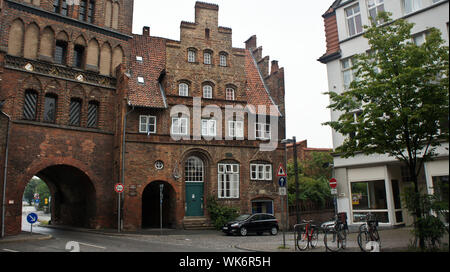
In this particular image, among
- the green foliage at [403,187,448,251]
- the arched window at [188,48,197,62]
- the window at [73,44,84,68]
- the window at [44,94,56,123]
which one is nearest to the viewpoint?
the green foliage at [403,187,448,251]

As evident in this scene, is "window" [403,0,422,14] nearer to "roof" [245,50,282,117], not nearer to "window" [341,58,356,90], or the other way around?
"window" [341,58,356,90]

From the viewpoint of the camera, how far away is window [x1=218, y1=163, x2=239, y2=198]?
28938mm

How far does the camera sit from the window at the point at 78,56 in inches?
1051

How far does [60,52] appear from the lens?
26.0 m

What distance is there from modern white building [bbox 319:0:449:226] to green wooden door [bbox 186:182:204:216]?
1062cm

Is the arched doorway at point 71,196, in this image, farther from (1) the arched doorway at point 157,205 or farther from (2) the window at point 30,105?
(1) the arched doorway at point 157,205

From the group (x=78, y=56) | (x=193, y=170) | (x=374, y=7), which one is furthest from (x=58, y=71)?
(x=374, y=7)

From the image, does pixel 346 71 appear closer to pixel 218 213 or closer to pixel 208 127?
pixel 208 127

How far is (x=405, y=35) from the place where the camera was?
13.5m

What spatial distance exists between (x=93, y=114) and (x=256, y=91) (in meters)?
14.4

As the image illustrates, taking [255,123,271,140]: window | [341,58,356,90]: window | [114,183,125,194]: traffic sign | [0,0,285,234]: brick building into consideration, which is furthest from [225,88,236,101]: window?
[114,183,125,194]: traffic sign

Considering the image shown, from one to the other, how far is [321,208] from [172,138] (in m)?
16.6

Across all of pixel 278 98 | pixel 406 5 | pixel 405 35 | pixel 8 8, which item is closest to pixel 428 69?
pixel 405 35

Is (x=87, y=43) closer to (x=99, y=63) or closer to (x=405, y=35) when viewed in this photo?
(x=99, y=63)
